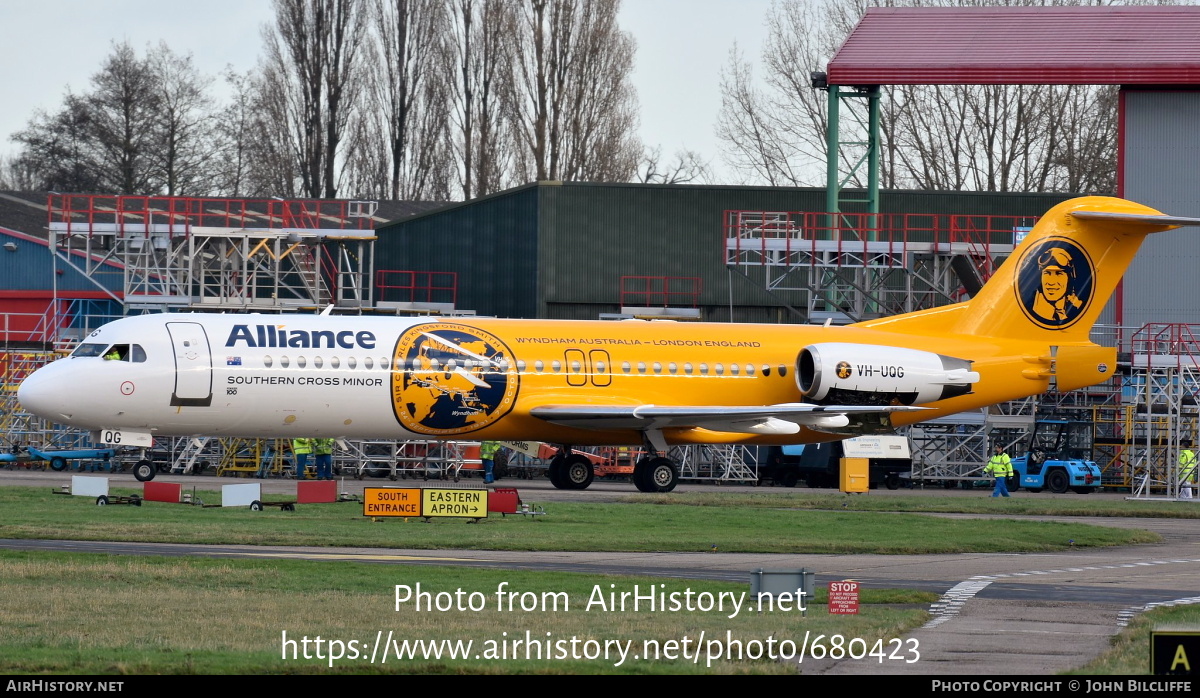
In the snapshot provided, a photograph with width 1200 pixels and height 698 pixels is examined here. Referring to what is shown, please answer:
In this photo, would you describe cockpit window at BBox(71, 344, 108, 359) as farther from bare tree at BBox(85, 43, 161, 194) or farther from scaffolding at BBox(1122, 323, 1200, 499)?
bare tree at BBox(85, 43, 161, 194)

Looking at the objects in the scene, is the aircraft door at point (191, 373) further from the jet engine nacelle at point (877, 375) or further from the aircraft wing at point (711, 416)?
the jet engine nacelle at point (877, 375)

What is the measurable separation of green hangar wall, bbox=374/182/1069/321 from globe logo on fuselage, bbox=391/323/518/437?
24.4 meters

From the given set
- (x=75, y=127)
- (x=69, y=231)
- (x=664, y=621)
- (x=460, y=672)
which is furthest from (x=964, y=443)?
(x=75, y=127)

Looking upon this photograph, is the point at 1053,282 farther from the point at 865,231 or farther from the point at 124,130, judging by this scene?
the point at 124,130

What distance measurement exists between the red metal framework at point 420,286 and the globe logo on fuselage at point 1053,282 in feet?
95.0

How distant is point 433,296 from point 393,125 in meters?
23.4

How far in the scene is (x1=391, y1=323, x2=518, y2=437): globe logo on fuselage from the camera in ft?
116

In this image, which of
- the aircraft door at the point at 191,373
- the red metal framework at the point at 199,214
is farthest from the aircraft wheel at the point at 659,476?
the red metal framework at the point at 199,214

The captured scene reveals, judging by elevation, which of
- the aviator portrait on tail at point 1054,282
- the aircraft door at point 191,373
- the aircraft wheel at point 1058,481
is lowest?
the aircraft wheel at point 1058,481

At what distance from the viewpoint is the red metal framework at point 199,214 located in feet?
169

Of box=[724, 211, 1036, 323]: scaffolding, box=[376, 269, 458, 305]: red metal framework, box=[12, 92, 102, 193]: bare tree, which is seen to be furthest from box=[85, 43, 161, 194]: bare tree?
box=[724, 211, 1036, 323]: scaffolding

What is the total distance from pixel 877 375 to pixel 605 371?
6.57 m

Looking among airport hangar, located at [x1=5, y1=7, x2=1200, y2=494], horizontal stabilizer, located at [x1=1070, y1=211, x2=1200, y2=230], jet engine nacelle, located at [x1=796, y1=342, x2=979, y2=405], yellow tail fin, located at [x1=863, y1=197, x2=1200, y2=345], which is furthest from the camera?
airport hangar, located at [x1=5, y1=7, x2=1200, y2=494]
